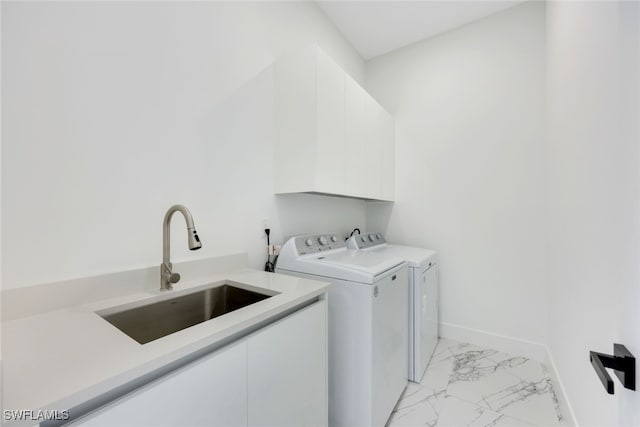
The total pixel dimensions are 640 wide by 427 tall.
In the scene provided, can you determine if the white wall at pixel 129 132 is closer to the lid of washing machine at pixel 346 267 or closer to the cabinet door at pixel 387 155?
the lid of washing machine at pixel 346 267

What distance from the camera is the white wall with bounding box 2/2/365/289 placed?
3.02 feet

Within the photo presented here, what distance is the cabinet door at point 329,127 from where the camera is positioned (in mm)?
1752

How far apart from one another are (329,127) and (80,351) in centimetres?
162

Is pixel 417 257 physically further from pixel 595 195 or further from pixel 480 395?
pixel 595 195

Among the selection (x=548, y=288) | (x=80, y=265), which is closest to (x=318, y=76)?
(x=80, y=265)

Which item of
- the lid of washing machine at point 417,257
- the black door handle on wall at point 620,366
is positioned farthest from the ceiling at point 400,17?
the black door handle on wall at point 620,366

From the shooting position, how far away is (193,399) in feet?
2.36

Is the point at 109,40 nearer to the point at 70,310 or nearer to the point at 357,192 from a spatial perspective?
the point at 70,310

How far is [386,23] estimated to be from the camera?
2535 mm

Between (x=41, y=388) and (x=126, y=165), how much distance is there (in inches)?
34.7

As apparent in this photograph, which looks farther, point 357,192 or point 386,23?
point 386,23

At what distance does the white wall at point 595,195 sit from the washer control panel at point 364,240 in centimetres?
127

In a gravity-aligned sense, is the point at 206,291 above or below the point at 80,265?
below

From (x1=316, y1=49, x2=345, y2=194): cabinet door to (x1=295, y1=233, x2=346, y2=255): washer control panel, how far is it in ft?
1.12
